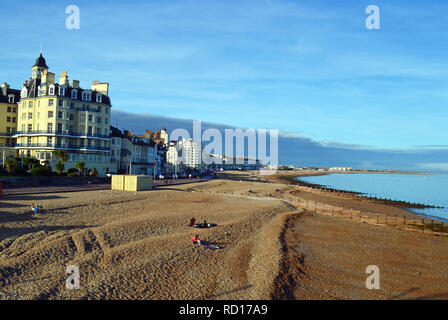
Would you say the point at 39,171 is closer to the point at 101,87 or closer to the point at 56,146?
the point at 56,146

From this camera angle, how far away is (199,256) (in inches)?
632

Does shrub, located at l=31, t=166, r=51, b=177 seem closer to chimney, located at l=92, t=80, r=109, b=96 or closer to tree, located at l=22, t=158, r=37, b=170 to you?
tree, located at l=22, t=158, r=37, b=170

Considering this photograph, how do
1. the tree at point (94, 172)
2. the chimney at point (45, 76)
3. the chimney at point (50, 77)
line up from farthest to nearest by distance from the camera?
1. the chimney at point (50, 77)
2. the chimney at point (45, 76)
3. the tree at point (94, 172)

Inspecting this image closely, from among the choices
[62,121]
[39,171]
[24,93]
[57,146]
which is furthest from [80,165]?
[24,93]

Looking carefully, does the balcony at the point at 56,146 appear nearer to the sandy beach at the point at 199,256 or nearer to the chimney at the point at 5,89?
the chimney at the point at 5,89

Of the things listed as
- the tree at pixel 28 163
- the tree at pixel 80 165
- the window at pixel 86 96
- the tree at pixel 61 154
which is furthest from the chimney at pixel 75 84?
the tree at pixel 28 163

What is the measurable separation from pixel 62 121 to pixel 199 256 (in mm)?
41648

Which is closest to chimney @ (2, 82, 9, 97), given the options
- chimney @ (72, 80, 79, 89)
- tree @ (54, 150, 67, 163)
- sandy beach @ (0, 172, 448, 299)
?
chimney @ (72, 80, 79, 89)

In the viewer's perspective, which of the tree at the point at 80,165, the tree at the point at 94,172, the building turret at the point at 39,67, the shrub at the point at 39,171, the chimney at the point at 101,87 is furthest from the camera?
the chimney at the point at 101,87

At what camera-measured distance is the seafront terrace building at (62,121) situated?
48.1 m

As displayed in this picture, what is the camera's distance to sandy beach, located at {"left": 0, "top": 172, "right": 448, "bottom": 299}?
1221 cm

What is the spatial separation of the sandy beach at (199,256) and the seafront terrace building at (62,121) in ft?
78.0
